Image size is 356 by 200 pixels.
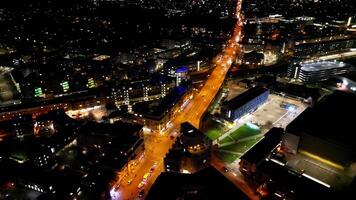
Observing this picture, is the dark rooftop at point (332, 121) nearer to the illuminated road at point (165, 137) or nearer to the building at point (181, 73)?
the illuminated road at point (165, 137)

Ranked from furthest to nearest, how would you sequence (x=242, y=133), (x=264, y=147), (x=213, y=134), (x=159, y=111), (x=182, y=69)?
(x=182, y=69) → (x=159, y=111) → (x=242, y=133) → (x=213, y=134) → (x=264, y=147)

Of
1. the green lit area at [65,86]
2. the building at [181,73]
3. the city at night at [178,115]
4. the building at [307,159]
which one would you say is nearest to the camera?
the building at [307,159]

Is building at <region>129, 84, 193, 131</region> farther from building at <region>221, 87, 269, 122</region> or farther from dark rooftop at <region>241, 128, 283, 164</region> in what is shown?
dark rooftop at <region>241, 128, 283, 164</region>

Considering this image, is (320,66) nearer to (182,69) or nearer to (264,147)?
(182,69)

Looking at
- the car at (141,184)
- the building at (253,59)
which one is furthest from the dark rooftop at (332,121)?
the building at (253,59)

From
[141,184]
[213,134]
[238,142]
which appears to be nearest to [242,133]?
[238,142]
